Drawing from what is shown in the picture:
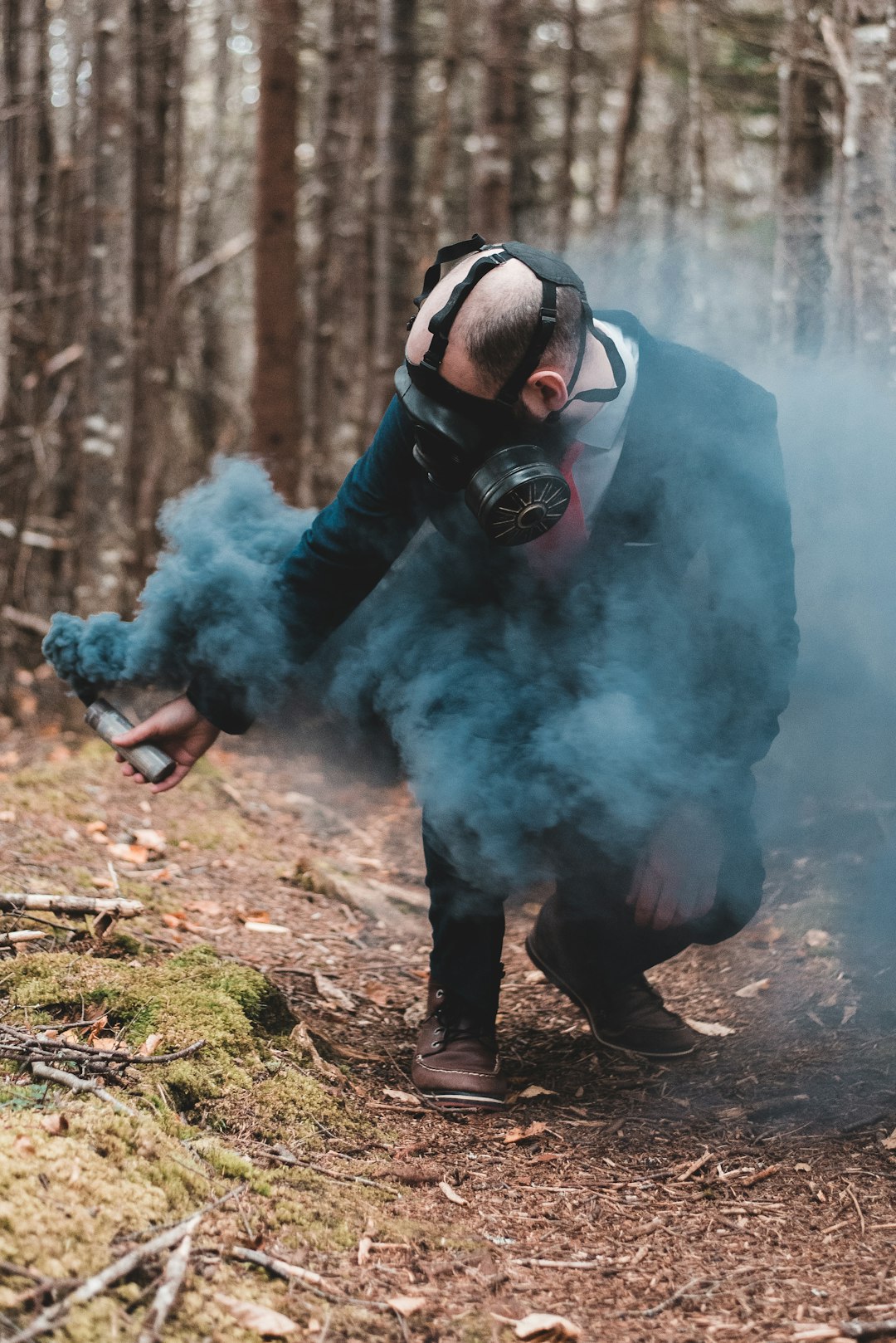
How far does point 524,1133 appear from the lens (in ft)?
8.84

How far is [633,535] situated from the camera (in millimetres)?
2701

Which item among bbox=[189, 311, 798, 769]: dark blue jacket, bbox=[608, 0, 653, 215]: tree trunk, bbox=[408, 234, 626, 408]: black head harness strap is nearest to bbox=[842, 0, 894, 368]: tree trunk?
bbox=[189, 311, 798, 769]: dark blue jacket

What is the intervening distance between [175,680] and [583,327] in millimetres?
1347

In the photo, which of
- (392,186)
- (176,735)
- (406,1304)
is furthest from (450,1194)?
(392,186)

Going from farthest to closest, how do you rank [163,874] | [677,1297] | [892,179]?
1. [892,179]
2. [163,874]
3. [677,1297]

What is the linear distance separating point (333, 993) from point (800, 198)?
8.34 m

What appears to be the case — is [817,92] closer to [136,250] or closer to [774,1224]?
[136,250]

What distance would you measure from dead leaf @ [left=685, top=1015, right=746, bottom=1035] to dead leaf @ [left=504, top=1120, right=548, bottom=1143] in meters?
0.70

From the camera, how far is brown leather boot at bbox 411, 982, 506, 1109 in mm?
2832

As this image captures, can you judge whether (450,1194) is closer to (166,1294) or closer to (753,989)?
(166,1294)

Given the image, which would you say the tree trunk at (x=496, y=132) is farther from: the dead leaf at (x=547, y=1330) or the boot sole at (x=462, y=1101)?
the dead leaf at (x=547, y=1330)

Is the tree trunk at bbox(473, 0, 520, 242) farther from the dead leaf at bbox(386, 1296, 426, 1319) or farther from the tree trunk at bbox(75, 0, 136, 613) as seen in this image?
the dead leaf at bbox(386, 1296, 426, 1319)

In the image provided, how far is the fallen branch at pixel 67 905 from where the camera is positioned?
308 cm

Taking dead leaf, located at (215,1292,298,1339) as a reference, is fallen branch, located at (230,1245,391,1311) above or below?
below
